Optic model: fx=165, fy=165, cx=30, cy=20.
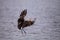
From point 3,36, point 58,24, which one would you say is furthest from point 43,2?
point 3,36

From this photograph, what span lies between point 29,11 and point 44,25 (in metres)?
0.31

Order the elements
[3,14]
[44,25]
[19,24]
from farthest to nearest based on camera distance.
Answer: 1. [3,14]
2. [44,25]
3. [19,24]

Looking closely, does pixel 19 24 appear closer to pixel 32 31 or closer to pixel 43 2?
pixel 32 31

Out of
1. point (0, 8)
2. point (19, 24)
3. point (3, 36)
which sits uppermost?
point (0, 8)

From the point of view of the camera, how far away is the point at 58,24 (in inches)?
75.5

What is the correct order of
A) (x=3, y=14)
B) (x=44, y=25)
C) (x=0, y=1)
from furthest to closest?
(x=0, y=1) → (x=3, y=14) → (x=44, y=25)

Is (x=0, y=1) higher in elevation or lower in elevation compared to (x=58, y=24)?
higher

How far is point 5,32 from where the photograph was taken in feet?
5.83

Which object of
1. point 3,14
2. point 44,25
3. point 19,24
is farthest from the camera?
point 3,14

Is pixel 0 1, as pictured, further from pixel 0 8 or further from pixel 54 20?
pixel 54 20

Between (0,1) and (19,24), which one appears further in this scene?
(0,1)

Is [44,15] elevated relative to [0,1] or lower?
lower

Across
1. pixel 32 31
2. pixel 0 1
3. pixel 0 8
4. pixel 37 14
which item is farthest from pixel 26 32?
pixel 0 1

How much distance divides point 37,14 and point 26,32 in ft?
1.25
